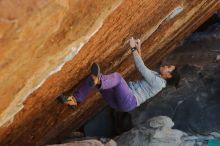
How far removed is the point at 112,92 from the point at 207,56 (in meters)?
2.76

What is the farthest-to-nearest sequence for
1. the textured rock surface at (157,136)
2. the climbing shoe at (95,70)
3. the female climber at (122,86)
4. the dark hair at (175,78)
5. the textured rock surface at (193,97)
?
the dark hair at (175,78), the textured rock surface at (193,97), the textured rock surface at (157,136), the female climber at (122,86), the climbing shoe at (95,70)

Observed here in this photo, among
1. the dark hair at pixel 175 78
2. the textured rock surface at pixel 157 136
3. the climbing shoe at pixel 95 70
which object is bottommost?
the textured rock surface at pixel 157 136

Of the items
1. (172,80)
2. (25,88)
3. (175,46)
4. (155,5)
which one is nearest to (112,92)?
(155,5)

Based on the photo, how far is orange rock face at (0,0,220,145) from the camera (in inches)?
90.1

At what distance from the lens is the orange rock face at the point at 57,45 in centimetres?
229

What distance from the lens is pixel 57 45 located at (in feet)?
8.80

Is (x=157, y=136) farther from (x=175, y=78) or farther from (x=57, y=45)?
(x=57, y=45)

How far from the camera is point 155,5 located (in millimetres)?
3711

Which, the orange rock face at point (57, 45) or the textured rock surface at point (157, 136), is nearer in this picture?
the orange rock face at point (57, 45)

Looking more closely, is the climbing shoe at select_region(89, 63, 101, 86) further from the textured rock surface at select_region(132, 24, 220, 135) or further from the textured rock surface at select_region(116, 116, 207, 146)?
the textured rock surface at select_region(132, 24, 220, 135)

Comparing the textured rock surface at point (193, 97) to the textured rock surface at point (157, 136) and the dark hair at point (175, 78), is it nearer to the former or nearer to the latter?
the dark hair at point (175, 78)

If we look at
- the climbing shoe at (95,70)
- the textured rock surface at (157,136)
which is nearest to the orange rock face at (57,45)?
the climbing shoe at (95,70)

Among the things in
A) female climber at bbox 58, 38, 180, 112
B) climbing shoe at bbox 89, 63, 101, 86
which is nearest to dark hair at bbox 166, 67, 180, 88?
female climber at bbox 58, 38, 180, 112

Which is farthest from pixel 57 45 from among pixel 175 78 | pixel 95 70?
pixel 175 78
